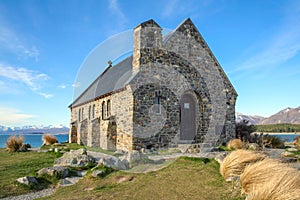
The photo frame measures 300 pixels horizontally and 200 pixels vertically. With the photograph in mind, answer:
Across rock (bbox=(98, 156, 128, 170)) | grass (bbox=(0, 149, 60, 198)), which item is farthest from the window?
grass (bbox=(0, 149, 60, 198))

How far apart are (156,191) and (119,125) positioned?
32.9 feet

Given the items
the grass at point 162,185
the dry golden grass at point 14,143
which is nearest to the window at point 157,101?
the grass at point 162,185

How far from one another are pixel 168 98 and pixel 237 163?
9109mm

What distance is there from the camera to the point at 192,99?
17375 mm

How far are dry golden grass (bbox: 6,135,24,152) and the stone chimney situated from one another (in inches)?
386

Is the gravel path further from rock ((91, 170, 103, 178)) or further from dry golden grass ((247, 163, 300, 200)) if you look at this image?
dry golden grass ((247, 163, 300, 200))

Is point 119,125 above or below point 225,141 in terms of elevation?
above

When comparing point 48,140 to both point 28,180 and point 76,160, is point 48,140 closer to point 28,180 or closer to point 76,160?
point 76,160

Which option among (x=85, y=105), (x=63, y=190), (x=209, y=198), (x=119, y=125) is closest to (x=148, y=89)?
(x=119, y=125)

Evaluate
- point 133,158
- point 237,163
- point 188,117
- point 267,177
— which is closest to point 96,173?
point 133,158

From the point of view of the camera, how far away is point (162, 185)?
685 centimetres

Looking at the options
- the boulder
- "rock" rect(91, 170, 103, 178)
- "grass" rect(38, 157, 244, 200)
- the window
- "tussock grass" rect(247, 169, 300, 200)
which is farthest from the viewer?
the window

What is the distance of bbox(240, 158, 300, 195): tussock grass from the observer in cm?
A: 469

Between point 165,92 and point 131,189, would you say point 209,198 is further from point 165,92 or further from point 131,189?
point 165,92
